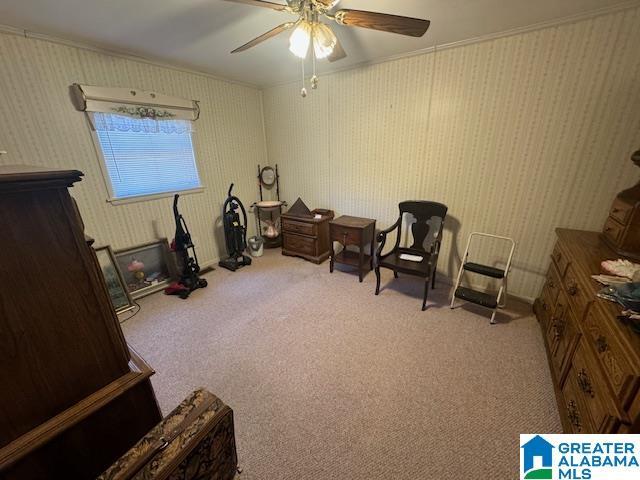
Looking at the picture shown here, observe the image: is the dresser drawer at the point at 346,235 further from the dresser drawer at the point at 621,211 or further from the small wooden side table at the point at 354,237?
the dresser drawer at the point at 621,211

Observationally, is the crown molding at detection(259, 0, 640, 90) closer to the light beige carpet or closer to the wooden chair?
the wooden chair

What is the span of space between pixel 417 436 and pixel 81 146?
11.2ft

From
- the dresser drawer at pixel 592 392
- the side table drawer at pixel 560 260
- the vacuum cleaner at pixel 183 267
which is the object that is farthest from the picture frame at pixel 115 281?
the side table drawer at pixel 560 260

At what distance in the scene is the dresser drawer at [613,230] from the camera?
5.38ft

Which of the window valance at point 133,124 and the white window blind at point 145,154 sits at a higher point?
the window valance at point 133,124

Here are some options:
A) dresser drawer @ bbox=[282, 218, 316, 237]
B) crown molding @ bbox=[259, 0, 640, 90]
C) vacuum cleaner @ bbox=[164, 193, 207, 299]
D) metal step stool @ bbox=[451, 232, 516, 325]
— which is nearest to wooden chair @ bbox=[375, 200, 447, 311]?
metal step stool @ bbox=[451, 232, 516, 325]

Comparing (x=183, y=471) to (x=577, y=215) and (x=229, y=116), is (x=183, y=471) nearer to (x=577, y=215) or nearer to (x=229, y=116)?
(x=577, y=215)

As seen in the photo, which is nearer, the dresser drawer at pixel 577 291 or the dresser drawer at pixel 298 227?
the dresser drawer at pixel 577 291


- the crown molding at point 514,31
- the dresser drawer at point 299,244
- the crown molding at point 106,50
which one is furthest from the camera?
the dresser drawer at point 299,244

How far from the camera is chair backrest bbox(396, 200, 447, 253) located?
8.62 feet

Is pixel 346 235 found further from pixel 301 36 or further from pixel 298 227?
pixel 301 36

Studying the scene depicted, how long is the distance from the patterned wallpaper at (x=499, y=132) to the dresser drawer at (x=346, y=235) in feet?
1.63

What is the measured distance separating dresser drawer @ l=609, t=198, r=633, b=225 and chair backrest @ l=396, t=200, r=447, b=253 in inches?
44.2

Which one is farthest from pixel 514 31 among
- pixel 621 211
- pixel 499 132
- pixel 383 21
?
pixel 621 211
